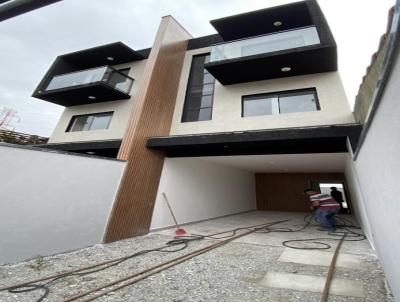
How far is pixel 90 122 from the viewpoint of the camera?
11.0 meters

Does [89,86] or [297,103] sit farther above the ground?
[89,86]

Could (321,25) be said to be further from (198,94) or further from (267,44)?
(198,94)

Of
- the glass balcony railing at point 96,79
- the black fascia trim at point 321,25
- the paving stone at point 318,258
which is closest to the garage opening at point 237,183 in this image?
the black fascia trim at point 321,25

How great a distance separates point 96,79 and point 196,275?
31.5 ft

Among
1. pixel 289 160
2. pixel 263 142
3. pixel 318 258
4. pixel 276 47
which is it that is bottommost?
pixel 318 258

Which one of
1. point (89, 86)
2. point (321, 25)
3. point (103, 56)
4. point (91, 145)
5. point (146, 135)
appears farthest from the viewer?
point (103, 56)

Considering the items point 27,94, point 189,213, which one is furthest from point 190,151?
point 27,94

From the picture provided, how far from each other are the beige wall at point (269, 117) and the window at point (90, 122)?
4.27 metres

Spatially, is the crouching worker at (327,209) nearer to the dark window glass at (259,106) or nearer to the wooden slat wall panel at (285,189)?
the dark window glass at (259,106)

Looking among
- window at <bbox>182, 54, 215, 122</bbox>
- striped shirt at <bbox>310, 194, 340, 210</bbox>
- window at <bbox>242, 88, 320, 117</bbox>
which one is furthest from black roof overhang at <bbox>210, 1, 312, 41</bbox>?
striped shirt at <bbox>310, 194, 340, 210</bbox>

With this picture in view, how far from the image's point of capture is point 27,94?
11.0m

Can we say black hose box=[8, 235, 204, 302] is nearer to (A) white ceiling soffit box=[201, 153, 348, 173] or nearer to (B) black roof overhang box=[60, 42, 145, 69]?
(A) white ceiling soffit box=[201, 153, 348, 173]

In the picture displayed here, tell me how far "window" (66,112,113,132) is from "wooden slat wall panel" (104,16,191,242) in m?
3.95

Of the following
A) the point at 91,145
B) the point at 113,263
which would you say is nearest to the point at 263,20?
the point at 91,145
